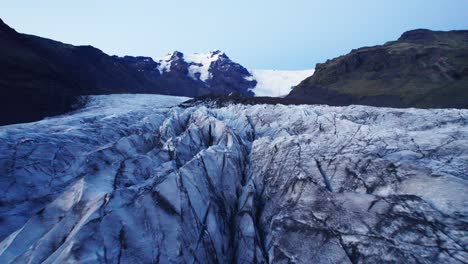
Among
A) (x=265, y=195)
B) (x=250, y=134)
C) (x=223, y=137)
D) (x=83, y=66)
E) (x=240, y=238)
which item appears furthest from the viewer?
(x=83, y=66)

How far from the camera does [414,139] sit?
13844 mm

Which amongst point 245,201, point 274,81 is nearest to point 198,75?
point 274,81

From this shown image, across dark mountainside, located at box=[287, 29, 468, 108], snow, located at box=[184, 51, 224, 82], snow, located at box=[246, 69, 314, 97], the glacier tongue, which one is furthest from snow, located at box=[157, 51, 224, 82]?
the glacier tongue

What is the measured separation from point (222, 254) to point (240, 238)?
3.07 ft

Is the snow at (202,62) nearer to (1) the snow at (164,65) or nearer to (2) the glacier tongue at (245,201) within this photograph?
(1) the snow at (164,65)

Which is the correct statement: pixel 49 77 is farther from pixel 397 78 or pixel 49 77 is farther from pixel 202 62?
pixel 202 62

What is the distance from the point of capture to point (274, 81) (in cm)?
17338

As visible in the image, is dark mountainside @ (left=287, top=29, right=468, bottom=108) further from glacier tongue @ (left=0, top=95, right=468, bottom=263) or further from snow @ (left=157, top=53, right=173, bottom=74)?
snow @ (left=157, top=53, right=173, bottom=74)

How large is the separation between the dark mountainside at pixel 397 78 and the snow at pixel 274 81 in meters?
49.4

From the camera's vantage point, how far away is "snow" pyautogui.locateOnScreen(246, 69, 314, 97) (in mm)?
154750

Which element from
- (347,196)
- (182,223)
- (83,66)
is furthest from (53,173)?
(83,66)

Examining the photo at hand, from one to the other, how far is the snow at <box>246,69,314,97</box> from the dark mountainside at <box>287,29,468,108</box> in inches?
1946

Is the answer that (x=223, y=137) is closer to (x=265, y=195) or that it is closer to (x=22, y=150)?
(x=265, y=195)

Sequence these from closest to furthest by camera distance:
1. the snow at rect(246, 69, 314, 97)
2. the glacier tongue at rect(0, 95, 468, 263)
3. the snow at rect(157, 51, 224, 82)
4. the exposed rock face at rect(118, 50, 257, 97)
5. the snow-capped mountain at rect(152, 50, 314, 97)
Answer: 1. the glacier tongue at rect(0, 95, 468, 263)
2. the exposed rock face at rect(118, 50, 257, 97)
3. the snow-capped mountain at rect(152, 50, 314, 97)
4. the snow at rect(246, 69, 314, 97)
5. the snow at rect(157, 51, 224, 82)
